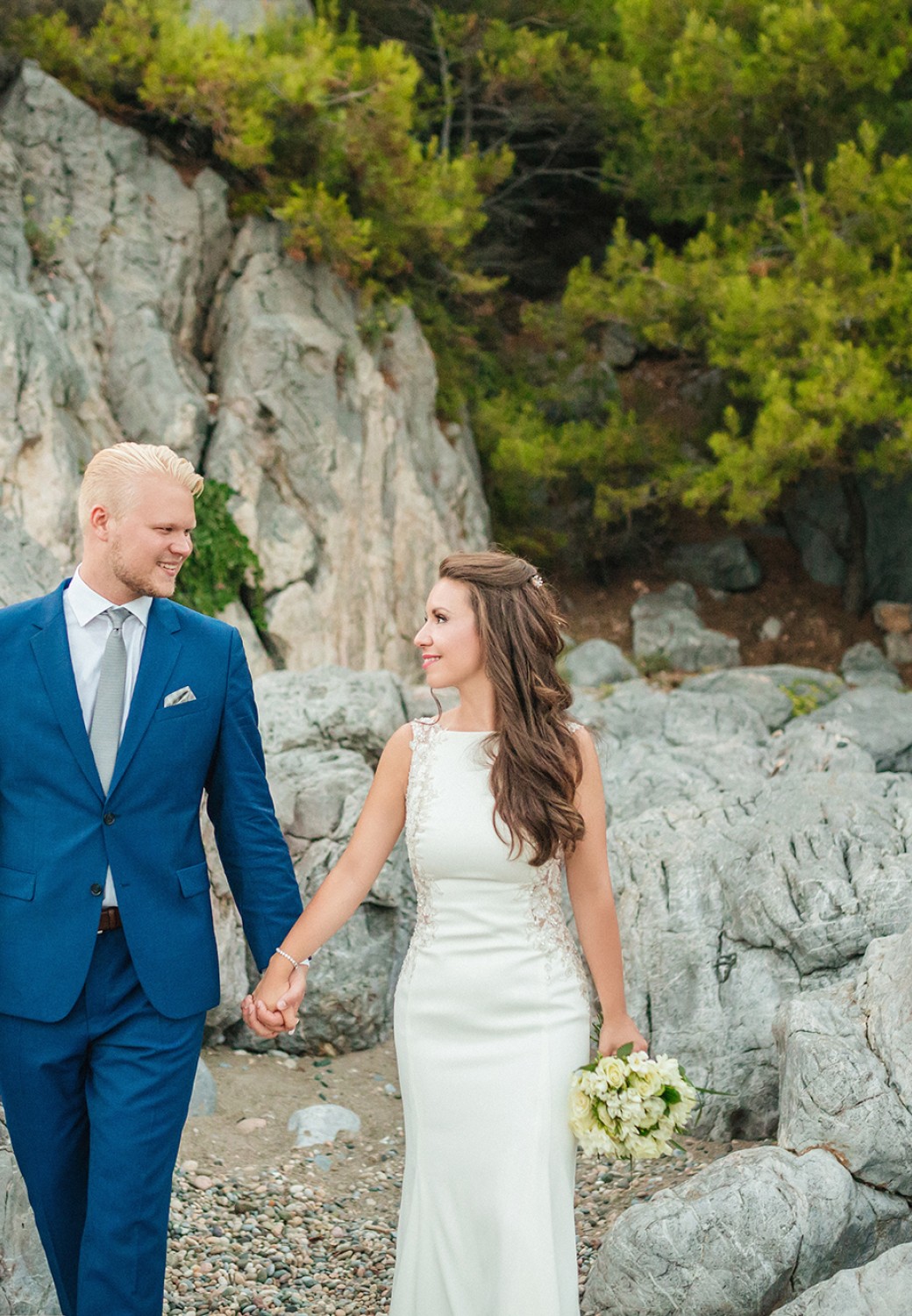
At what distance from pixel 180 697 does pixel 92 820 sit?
350 mm

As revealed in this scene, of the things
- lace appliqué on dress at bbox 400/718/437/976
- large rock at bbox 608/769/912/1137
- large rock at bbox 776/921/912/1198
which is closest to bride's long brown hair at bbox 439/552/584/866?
lace appliqué on dress at bbox 400/718/437/976

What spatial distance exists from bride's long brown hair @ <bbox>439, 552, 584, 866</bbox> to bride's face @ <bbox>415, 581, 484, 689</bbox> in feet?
0.07

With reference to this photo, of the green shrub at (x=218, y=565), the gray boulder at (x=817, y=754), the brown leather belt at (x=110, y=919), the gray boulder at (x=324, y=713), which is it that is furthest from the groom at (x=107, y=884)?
the green shrub at (x=218, y=565)

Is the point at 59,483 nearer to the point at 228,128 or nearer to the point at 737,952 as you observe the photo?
the point at 228,128

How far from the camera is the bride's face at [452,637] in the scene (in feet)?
9.54

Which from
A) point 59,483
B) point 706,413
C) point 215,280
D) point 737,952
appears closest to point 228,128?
point 215,280

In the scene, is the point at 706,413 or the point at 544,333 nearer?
the point at 544,333

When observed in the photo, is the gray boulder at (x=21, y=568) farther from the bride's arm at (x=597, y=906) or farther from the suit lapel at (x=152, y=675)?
the bride's arm at (x=597, y=906)

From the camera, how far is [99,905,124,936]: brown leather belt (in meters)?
2.78

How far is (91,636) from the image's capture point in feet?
9.36

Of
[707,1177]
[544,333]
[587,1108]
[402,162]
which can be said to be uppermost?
[402,162]

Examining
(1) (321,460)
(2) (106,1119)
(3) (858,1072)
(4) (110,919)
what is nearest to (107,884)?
(4) (110,919)

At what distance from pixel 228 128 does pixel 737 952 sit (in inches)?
368

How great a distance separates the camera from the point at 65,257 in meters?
10.8
